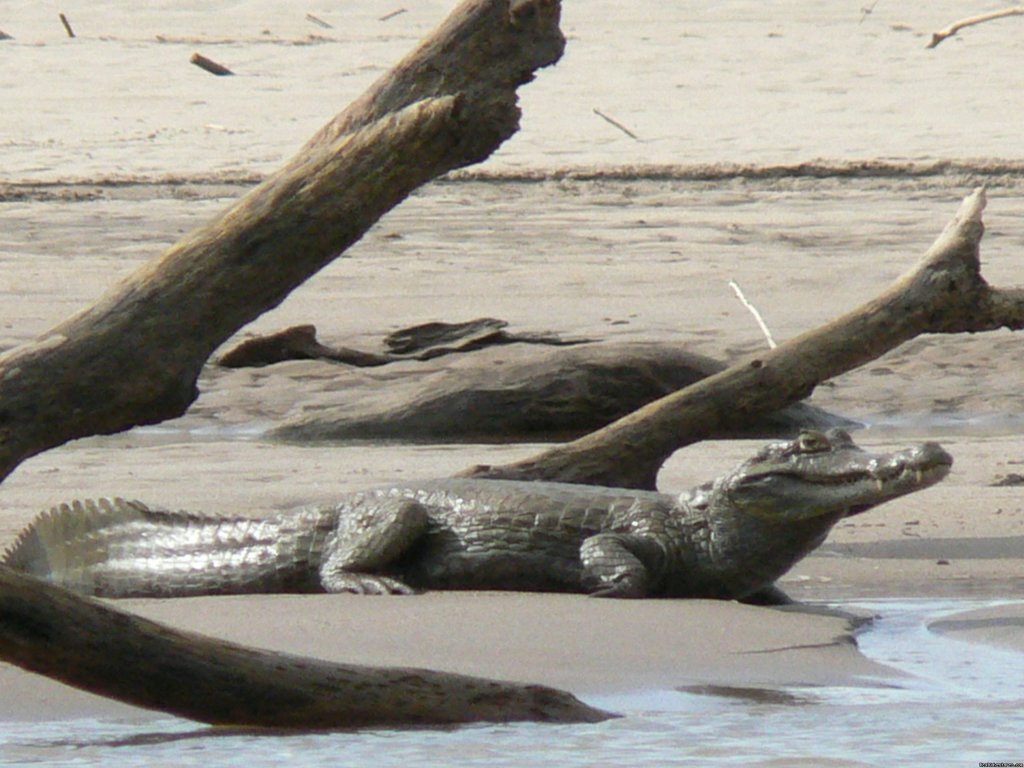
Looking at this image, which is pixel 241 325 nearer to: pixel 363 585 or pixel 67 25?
pixel 363 585

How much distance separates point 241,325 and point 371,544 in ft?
6.57

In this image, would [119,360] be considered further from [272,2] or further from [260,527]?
[272,2]

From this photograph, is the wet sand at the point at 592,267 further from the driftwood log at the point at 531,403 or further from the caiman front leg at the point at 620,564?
the driftwood log at the point at 531,403

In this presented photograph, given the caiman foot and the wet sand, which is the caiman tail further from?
the wet sand

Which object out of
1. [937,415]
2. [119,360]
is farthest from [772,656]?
[937,415]

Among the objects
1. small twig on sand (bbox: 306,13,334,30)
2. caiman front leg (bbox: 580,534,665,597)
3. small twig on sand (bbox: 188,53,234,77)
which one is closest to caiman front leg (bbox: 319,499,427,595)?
caiman front leg (bbox: 580,534,665,597)

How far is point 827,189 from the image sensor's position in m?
13.2

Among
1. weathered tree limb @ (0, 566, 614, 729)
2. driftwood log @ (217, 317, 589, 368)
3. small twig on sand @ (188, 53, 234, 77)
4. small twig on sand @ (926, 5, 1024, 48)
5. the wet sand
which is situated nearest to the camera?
weathered tree limb @ (0, 566, 614, 729)

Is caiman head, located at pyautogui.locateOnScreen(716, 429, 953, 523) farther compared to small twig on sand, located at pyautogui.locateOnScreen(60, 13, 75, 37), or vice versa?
small twig on sand, located at pyautogui.locateOnScreen(60, 13, 75, 37)

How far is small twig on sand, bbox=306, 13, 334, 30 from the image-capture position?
21788 mm

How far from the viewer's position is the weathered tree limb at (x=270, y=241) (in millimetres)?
3305

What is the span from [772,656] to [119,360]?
75.3 inches

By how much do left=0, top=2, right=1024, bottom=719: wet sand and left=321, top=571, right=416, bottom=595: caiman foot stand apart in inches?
4.9

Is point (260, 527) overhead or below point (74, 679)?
below
